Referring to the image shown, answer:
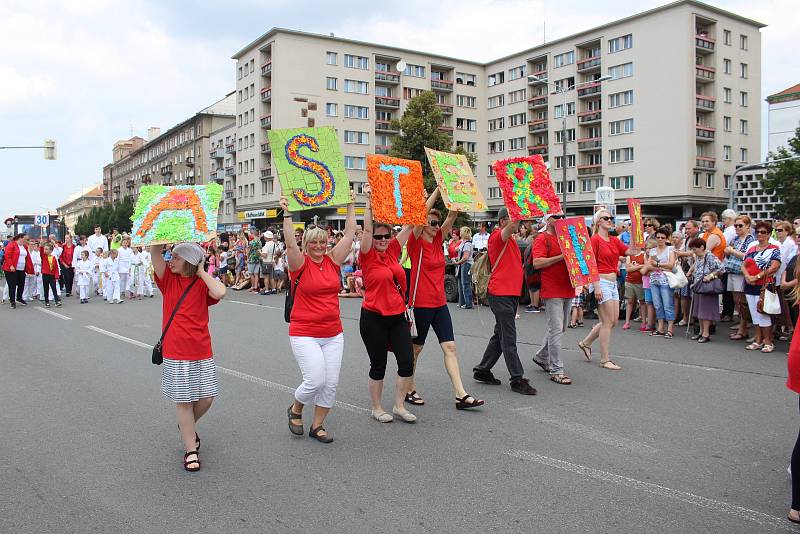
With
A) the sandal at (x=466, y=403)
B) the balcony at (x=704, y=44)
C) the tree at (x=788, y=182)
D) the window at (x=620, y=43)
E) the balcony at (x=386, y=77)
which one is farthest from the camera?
the balcony at (x=386, y=77)

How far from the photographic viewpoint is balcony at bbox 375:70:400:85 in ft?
229

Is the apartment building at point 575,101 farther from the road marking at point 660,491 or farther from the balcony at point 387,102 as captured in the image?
the road marking at point 660,491

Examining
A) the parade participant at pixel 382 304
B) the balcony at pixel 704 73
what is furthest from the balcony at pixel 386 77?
the parade participant at pixel 382 304

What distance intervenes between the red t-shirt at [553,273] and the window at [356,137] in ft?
203

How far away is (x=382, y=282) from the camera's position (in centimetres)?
587

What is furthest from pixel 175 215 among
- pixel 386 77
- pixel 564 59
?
pixel 386 77

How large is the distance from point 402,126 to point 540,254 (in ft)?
138

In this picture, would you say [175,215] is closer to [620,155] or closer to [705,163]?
[705,163]

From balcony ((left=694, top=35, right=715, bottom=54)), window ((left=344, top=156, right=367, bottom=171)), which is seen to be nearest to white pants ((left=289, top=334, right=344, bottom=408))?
balcony ((left=694, top=35, right=715, bottom=54))

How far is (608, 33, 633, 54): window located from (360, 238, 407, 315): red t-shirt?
5864 cm

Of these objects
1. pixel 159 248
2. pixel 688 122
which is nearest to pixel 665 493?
pixel 159 248

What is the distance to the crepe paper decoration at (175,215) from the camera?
5023 millimetres

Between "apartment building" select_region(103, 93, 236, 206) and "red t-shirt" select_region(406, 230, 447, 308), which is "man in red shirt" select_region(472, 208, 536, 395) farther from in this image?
"apartment building" select_region(103, 93, 236, 206)

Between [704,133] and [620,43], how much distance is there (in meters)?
10.8
